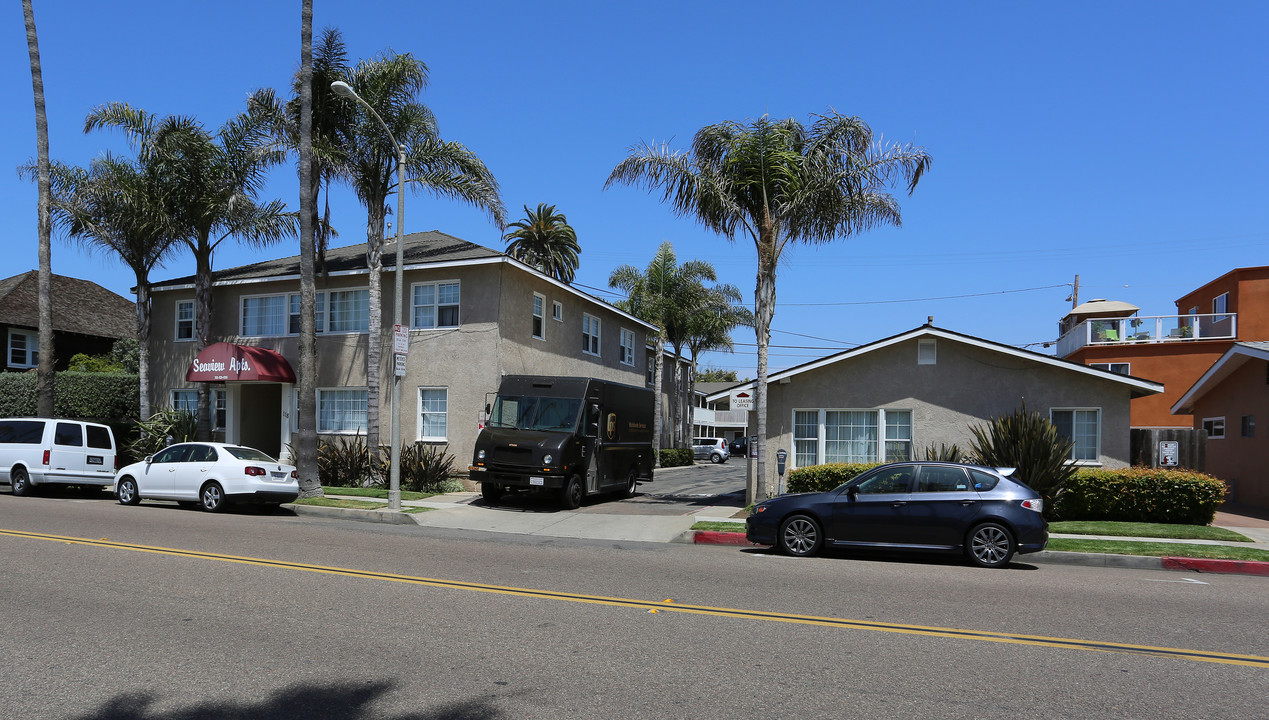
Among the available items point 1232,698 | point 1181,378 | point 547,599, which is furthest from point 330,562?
point 1181,378

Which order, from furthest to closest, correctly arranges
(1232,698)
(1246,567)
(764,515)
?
(764,515) → (1246,567) → (1232,698)

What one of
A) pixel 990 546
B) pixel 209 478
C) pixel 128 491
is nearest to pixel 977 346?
pixel 990 546

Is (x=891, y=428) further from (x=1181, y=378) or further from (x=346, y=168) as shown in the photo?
(x=1181, y=378)

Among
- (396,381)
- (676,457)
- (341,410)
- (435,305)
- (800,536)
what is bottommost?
(676,457)

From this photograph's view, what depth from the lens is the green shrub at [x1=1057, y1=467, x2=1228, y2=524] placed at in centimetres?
1562

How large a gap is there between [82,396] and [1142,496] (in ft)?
103

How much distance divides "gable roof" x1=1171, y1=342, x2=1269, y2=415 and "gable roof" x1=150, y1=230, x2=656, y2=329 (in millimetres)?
17215

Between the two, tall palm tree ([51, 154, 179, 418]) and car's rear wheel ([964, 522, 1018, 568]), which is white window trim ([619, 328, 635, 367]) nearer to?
tall palm tree ([51, 154, 179, 418])

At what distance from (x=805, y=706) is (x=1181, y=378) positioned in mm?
31424

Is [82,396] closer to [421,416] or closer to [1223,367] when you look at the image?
[421,416]

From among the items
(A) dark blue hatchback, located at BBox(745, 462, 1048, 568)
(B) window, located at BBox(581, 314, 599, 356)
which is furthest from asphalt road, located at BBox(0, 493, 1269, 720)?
(B) window, located at BBox(581, 314, 599, 356)

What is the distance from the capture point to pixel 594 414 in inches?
743

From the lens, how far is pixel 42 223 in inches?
933

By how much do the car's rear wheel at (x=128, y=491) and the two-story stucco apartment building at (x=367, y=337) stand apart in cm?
525
